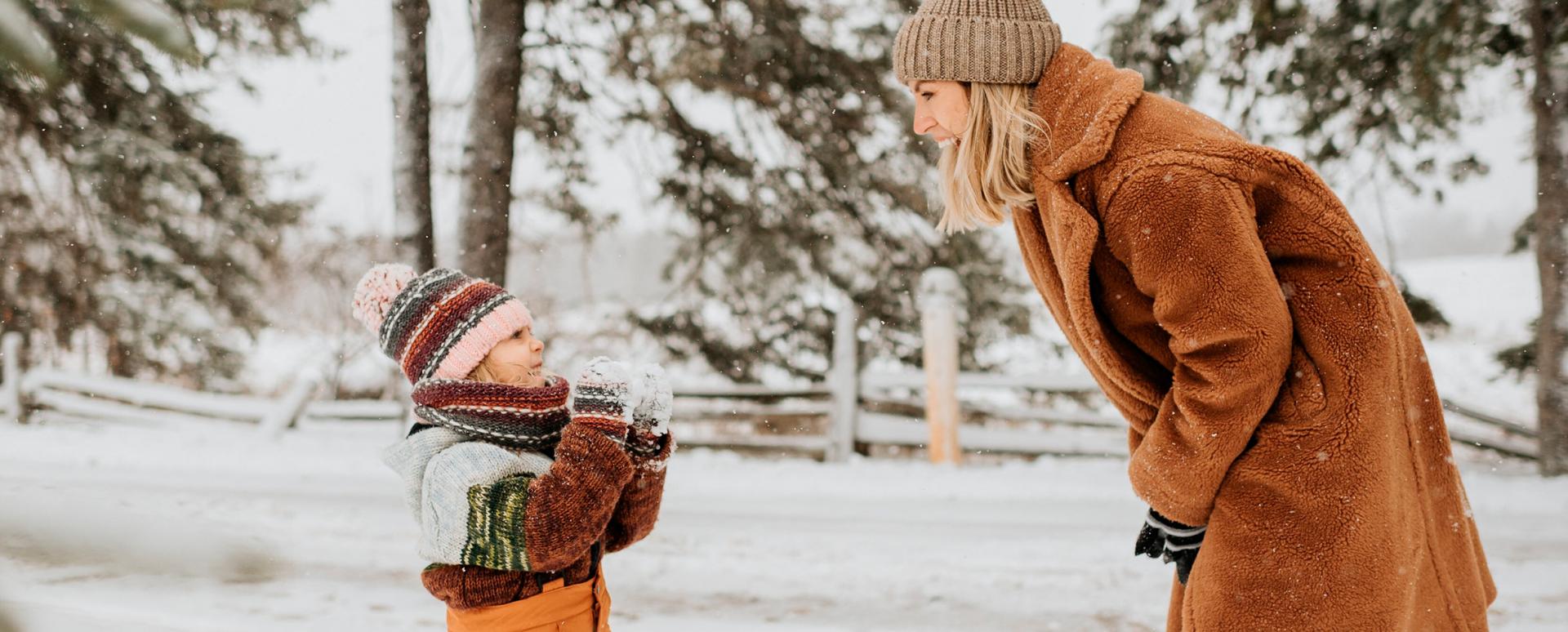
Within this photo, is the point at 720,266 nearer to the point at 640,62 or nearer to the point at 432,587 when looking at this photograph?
the point at 640,62

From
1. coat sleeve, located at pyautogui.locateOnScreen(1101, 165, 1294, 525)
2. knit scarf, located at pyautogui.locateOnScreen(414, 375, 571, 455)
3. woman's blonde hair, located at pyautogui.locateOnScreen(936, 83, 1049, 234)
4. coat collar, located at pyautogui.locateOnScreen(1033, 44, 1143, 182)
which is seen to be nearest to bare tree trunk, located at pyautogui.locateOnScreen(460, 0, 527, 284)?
knit scarf, located at pyautogui.locateOnScreen(414, 375, 571, 455)

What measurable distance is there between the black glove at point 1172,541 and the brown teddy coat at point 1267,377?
0.25 ft

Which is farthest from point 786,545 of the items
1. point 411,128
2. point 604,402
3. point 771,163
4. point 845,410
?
point 771,163

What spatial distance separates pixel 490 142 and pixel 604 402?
4.47 meters

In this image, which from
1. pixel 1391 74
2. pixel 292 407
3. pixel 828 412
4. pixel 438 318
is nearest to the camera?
pixel 438 318

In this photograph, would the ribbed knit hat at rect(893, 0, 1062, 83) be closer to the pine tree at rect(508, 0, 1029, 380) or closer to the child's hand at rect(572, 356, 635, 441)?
the child's hand at rect(572, 356, 635, 441)

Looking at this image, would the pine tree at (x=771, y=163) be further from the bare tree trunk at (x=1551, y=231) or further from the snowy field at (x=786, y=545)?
the bare tree trunk at (x=1551, y=231)

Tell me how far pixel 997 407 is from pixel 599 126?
4193 mm

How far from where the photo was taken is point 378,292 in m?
2.09

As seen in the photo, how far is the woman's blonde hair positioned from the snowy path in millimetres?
1706

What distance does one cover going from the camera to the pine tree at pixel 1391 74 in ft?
21.1

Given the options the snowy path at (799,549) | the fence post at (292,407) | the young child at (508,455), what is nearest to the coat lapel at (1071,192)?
the young child at (508,455)

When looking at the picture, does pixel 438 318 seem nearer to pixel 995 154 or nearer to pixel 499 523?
pixel 499 523

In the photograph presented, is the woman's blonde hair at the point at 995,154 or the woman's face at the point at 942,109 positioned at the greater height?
the woman's face at the point at 942,109
